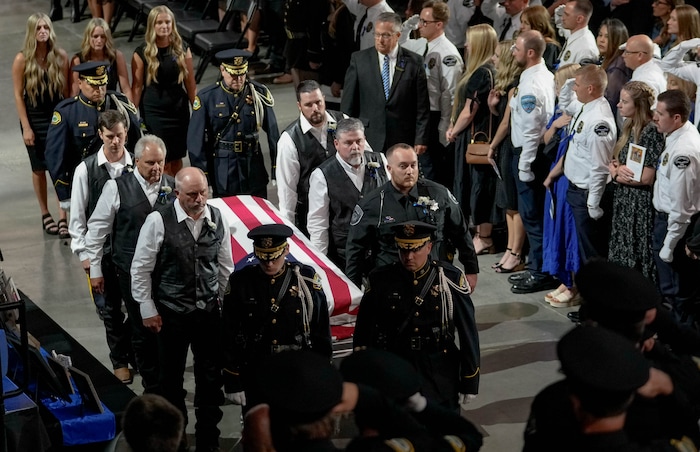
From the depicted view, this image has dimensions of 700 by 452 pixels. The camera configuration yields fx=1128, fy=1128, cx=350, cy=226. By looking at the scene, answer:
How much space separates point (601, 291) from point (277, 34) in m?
8.67

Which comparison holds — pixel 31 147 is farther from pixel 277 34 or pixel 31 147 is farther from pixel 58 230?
pixel 277 34

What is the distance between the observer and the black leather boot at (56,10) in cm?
1450

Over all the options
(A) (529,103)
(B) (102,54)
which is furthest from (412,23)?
(B) (102,54)

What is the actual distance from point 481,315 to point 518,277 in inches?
23.1

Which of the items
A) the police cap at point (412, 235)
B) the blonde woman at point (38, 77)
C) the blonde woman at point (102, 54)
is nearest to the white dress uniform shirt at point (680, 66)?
the police cap at point (412, 235)

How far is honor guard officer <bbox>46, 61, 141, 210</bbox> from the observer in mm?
7234

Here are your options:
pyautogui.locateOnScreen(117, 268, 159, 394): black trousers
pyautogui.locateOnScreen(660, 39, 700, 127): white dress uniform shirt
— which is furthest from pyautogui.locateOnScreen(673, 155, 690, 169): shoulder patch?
pyautogui.locateOnScreen(117, 268, 159, 394): black trousers

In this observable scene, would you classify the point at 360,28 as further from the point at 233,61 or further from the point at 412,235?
the point at 412,235

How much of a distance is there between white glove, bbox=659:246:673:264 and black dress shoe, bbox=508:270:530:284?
49.0 inches

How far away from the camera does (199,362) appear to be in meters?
5.82

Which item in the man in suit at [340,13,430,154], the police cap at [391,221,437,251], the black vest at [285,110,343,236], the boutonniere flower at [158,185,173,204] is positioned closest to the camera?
the police cap at [391,221,437,251]

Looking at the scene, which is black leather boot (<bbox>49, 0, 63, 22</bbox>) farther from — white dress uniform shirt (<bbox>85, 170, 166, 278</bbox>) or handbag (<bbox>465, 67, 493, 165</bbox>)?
white dress uniform shirt (<bbox>85, 170, 166, 278</bbox>)

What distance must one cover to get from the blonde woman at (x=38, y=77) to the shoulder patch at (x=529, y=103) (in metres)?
3.41

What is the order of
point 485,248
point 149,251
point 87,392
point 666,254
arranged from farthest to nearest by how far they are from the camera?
point 485,248 < point 666,254 < point 149,251 < point 87,392
